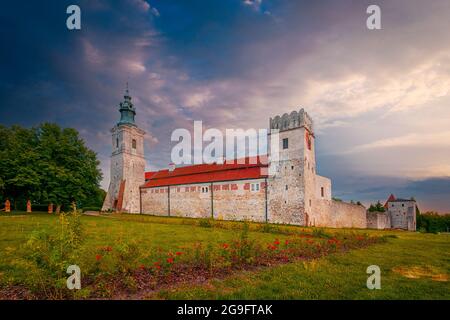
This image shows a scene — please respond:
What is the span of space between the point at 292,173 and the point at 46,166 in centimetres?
2968

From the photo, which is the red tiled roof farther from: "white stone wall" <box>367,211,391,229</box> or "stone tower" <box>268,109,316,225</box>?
"white stone wall" <box>367,211,391,229</box>

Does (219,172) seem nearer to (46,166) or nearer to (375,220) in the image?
(46,166)

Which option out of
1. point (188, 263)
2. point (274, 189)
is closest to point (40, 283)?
point (188, 263)

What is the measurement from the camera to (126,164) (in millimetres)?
41844

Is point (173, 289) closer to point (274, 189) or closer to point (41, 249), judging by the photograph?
point (41, 249)

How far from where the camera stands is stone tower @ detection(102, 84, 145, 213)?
40906 mm

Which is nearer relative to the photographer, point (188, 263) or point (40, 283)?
point (40, 283)

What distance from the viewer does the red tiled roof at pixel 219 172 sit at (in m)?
29.1

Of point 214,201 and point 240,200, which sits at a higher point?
point 240,200

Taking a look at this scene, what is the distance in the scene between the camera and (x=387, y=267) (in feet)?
25.0

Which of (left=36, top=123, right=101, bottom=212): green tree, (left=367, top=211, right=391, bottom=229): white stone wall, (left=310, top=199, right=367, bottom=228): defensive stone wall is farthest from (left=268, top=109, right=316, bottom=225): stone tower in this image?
(left=36, top=123, right=101, bottom=212): green tree

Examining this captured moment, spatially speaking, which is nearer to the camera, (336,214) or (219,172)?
(336,214)

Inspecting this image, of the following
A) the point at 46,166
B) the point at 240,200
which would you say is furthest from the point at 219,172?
the point at 46,166
